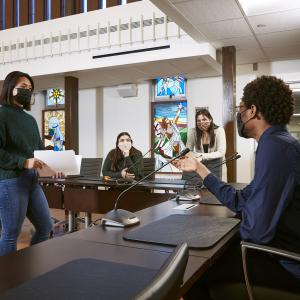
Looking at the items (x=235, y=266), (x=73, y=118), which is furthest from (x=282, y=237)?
(x=73, y=118)

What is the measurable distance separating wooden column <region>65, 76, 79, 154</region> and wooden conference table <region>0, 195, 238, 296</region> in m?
5.38

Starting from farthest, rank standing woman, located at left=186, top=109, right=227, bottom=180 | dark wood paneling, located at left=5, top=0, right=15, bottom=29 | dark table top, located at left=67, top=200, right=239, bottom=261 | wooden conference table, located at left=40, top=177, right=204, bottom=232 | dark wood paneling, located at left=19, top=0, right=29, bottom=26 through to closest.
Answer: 1. dark wood paneling, located at left=5, top=0, right=15, bottom=29
2. dark wood paneling, located at left=19, top=0, right=29, bottom=26
3. standing woman, located at left=186, top=109, right=227, bottom=180
4. wooden conference table, located at left=40, top=177, right=204, bottom=232
5. dark table top, located at left=67, top=200, right=239, bottom=261

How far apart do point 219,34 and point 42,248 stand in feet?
13.1

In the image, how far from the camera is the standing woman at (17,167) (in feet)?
6.23

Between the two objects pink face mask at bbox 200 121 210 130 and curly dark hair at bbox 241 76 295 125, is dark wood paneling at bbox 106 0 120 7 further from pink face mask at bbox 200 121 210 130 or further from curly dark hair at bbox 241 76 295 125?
curly dark hair at bbox 241 76 295 125

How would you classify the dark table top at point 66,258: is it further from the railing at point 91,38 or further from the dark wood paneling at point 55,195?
the railing at point 91,38

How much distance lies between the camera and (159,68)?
5.75 metres

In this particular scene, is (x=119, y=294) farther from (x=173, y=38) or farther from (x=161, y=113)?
(x=161, y=113)

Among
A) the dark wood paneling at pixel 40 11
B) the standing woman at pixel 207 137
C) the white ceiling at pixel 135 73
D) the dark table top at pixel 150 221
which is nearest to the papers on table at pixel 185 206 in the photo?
the dark table top at pixel 150 221

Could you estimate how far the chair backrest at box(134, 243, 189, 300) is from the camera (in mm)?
400

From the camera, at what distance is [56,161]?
7.06ft

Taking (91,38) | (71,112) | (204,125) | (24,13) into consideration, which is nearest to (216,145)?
(204,125)

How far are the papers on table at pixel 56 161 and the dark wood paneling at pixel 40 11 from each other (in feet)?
18.8

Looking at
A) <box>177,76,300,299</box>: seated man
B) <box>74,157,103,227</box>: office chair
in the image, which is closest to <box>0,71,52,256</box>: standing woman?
<box>177,76,300,299</box>: seated man
